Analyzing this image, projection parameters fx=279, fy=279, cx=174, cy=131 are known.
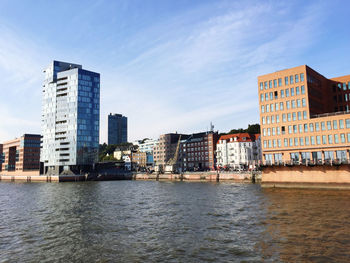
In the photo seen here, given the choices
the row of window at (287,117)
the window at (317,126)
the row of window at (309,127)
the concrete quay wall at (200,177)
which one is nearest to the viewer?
the row of window at (309,127)

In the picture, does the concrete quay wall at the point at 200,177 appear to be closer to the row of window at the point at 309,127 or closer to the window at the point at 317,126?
the row of window at the point at 309,127

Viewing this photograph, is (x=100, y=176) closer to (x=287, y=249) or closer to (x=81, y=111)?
(x=81, y=111)

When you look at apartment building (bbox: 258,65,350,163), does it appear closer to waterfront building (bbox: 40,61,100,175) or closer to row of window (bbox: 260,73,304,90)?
row of window (bbox: 260,73,304,90)

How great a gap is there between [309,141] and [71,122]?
480 feet

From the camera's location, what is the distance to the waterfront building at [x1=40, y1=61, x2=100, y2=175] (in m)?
179

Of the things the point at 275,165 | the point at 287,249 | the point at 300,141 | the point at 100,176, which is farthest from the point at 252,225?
the point at 100,176

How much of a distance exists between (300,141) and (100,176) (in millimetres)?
127415

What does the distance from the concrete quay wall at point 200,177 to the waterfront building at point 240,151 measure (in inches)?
1650

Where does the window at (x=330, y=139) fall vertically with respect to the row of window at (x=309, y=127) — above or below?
below

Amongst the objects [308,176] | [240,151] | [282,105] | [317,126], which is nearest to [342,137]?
[317,126]

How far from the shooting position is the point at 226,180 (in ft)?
396

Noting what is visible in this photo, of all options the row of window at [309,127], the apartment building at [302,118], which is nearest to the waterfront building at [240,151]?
the apartment building at [302,118]

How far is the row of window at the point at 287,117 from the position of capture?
274 ft

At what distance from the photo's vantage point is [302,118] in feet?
274
